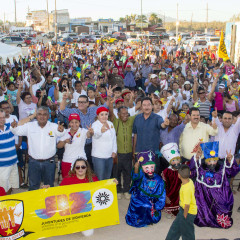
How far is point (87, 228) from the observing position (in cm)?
468

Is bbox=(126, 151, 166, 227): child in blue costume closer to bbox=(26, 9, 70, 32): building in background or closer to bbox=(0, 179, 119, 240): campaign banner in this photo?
bbox=(0, 179, 119, 240): campaign banner

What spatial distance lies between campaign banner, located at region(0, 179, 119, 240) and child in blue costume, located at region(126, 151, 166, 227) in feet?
1.04

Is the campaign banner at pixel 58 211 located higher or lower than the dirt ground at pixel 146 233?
higher

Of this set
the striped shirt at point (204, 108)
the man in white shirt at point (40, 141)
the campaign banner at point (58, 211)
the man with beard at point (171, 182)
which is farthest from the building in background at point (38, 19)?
the campaign banner at point (58, 211)

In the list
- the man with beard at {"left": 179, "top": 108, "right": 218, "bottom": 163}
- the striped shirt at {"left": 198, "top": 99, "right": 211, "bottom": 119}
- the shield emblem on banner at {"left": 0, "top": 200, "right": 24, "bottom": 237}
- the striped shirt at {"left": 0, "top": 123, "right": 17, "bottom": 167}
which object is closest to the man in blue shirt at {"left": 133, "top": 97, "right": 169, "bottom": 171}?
the man with beard at {"left": 179, "top": 108, "right": 218, "bottom": 163}

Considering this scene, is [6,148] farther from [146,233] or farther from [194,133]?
[194,133]

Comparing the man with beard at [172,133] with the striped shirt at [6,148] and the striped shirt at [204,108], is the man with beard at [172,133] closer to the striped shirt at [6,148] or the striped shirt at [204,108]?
the striped shirt at [204,108]

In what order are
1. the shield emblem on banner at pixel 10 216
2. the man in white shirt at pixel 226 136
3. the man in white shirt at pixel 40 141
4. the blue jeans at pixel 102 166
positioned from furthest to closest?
the man in white shirt at pixel 226 136, the blue jeans at pixel 102 166, the man in white shirt at pixel 40 141, the shield emblem on banner at pixel 10 216

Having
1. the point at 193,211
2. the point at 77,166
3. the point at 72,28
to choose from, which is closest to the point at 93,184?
the point at 77,166

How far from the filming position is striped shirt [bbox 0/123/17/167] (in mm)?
5121

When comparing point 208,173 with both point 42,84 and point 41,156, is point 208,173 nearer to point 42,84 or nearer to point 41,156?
point 41,156

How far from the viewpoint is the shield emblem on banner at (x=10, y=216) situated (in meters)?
4.25

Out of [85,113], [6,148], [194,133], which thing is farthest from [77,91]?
[194,133]

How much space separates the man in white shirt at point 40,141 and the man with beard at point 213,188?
2230 millimetres
